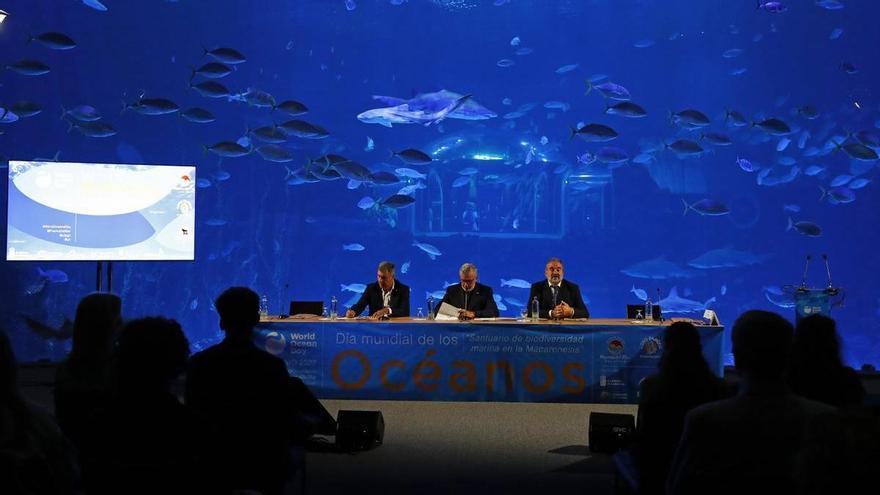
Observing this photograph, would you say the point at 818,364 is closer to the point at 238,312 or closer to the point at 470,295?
the point at 238,312

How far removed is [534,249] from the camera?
12.8 meters

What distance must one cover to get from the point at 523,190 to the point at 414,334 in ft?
20.3

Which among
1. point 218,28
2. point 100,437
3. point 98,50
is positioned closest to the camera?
point 100,437

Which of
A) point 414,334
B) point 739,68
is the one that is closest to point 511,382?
point 414,334

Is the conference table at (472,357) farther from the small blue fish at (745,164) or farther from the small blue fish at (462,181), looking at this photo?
the small blue fish at (462,181)

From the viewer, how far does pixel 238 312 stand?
2.96 meters

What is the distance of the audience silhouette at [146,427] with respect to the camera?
78.4 inches

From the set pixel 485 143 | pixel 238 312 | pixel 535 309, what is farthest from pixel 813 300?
pixel 238 312

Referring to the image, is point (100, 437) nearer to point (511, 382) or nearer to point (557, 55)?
point (511, 382)

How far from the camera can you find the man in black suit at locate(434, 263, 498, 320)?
7559mm

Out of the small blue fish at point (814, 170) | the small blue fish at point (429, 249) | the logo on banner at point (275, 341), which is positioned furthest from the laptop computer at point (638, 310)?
the small blue fish at point (814, 170)

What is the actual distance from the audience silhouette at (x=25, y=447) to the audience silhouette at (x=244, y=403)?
103cm

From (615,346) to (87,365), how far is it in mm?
4796

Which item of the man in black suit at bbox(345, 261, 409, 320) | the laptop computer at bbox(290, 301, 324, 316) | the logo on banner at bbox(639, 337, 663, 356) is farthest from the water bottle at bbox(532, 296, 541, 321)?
the laptop computer at bbox(290, 301, 324, 316)
